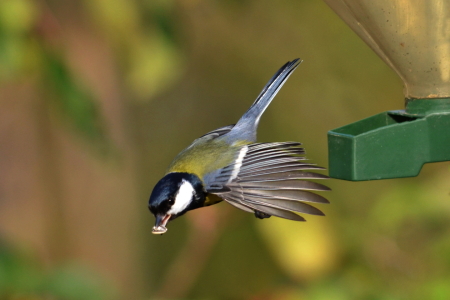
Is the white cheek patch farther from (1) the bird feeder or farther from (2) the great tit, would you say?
(1) the bird feeder

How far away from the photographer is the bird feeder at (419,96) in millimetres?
1455

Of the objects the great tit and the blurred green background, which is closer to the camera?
the great tit

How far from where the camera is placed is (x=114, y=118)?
3.35 metres

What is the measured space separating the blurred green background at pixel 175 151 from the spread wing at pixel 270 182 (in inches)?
17.0

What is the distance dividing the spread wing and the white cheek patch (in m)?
0.06

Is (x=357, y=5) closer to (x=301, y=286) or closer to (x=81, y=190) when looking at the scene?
(x=301, y=286)

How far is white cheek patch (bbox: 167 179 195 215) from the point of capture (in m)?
1.81

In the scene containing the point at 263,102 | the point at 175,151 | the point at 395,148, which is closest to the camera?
the point at 395,148

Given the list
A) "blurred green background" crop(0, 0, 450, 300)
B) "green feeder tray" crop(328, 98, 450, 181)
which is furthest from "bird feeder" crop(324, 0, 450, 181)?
"blurred green background" crop(0, 0, 450, 300)

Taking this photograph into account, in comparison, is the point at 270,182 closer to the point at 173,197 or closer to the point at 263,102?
the point at 173,197

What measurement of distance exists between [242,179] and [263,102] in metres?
0.59

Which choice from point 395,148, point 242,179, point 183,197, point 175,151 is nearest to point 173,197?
point 183,197

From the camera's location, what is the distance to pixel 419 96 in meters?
1.58

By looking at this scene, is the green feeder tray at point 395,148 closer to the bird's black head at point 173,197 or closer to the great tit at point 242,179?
the great tit at point 242,179
